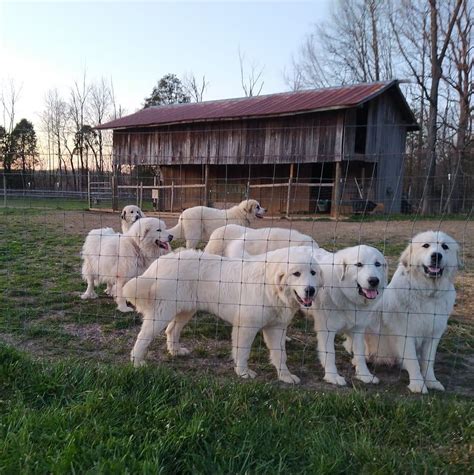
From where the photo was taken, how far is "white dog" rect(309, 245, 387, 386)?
3701 mm

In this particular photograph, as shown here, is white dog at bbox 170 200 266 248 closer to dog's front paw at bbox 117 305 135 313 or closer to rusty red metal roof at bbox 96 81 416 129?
dog's front paw at bbox 117 305 135 313

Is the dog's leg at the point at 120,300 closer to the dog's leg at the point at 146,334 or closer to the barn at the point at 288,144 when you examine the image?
the dog's leg at the point at 146,334

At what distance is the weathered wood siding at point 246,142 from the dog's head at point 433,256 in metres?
13.9

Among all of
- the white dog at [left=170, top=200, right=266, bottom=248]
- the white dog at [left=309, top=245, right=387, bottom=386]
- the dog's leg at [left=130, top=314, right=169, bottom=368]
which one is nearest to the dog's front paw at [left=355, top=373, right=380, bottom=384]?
the white dog at [left=309, top=245, right=387, bottom=386]

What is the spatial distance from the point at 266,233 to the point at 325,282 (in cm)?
207

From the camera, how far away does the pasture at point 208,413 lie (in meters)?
2.39

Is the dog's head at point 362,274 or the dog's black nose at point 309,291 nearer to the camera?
the dog's black nose at point 309,291

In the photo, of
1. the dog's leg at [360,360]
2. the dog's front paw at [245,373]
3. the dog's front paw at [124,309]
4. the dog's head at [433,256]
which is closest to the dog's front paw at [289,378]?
the dog's front paw at [245,373]

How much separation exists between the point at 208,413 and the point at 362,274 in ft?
5.62

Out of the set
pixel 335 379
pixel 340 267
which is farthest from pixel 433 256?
pixel 335 379

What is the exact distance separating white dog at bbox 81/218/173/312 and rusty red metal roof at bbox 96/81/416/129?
1369 cm

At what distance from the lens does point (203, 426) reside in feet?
8.74

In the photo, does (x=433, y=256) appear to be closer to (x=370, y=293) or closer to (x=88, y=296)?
(x=370, y=293)

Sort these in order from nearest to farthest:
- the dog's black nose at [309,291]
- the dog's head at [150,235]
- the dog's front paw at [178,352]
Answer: the dog's black nose at [309,291], the dog's front paw at [178,352], the dog's head at [150,235]
